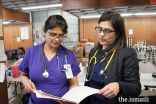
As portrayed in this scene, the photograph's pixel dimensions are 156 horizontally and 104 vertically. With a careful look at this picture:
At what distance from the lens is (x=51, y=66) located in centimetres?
129

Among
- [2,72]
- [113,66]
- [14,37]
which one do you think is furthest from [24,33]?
[113,66]

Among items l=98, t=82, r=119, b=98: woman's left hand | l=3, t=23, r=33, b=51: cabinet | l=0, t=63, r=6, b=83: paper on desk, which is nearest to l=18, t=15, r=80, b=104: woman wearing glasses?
l=98, t=82, r=119, b=98: woman's left hand

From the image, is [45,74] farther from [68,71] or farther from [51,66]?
[68,71]

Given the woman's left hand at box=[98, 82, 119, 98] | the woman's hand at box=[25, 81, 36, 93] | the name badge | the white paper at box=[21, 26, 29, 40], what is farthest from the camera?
the white paper at box=[21, 26, 29, 40]

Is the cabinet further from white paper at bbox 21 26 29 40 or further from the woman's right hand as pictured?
the woman's right hand

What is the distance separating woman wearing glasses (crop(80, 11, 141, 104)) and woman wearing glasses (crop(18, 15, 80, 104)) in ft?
0.72

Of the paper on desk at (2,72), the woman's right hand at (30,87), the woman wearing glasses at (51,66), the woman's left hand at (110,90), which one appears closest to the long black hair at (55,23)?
the woman wearing glasses at (51,66)

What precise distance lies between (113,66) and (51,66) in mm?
529

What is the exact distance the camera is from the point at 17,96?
3.94m

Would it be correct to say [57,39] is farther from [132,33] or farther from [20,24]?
[20,24]

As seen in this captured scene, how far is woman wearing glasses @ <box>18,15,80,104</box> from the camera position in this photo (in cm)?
125

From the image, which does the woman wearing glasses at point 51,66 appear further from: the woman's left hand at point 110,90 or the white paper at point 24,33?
the white paper at point 24,33

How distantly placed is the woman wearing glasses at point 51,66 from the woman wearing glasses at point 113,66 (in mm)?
218

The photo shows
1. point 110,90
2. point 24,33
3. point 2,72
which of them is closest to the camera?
point 110,90
